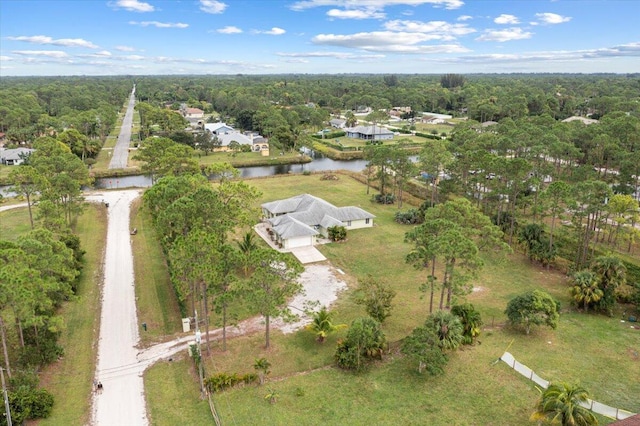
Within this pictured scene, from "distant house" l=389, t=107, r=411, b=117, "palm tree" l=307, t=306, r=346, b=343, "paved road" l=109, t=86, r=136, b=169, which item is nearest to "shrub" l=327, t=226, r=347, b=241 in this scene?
"palm tree" l=307, t=306, r=346, b=343

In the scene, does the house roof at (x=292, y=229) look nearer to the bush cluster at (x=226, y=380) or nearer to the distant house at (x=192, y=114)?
the bush cluster at (x=226, y=380)

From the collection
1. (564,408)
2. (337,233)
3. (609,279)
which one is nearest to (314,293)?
(337,233)

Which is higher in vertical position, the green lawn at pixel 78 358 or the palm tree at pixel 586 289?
the palm tree at pixel 586 289

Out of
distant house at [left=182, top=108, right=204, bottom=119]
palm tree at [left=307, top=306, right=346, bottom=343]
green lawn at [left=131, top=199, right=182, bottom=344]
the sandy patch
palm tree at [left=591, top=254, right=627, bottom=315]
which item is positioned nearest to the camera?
palm tree at [left=307, top=306, right=346, bottom=343]

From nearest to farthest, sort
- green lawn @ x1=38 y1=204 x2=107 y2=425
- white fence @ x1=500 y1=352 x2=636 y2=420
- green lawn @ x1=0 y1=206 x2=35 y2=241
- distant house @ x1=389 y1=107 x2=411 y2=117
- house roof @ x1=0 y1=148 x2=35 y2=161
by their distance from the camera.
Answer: white fence @ x1=500 y1=352 x2=636 y2=420
green lawn @ x1=38 y1=204 x2=107 y2=425
green lawn @ x1=0 y1=206 x2=35 y2=241
house roof @ x1=0 y1=148 x2=35 y2=161
distant house @ x1=389 y1=107 x2=411 y2=117

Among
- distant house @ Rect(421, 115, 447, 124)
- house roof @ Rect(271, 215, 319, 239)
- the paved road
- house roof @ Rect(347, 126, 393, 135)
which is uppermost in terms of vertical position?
distant house @ Rect(421, 115, 447, 124)

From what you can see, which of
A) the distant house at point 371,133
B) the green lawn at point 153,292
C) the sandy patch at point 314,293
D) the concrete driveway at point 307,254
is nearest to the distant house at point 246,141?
the distant house at point 371,133

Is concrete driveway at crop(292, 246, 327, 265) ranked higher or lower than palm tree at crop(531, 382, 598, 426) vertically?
lower

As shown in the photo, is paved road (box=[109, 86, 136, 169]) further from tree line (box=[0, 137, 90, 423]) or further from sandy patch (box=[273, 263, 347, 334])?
sandy patch (box=[273, 263, 347, 334])
